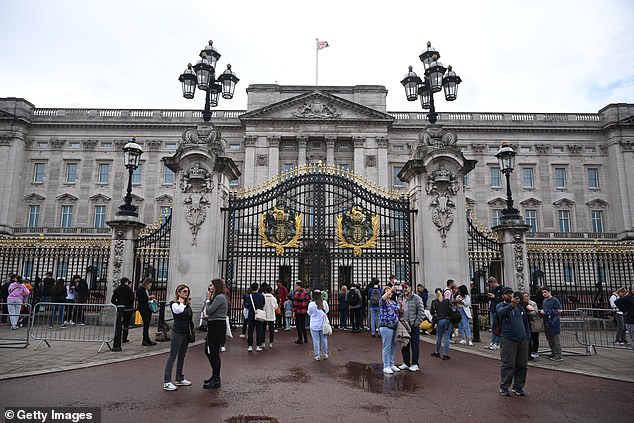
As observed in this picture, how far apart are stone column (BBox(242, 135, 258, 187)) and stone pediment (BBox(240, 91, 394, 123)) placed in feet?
7.50

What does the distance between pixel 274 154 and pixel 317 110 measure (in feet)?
23.9

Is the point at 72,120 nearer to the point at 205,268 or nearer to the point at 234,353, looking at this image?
the point at 205,268

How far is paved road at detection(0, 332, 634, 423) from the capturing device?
19.4ft

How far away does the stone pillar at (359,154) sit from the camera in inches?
1912

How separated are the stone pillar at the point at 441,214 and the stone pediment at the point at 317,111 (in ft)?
117

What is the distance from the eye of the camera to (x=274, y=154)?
48.6 m

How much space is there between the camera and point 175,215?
1391cm

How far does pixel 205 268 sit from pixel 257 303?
3514 millimetres

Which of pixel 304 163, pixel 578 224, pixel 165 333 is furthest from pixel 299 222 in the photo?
pixel 578 224

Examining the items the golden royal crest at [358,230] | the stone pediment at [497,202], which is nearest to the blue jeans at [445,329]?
the golden royal crest at [358,230]

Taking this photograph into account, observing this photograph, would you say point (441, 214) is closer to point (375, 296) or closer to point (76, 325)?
point (375, 296)

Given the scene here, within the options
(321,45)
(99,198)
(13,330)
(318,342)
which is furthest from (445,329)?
(99,198)

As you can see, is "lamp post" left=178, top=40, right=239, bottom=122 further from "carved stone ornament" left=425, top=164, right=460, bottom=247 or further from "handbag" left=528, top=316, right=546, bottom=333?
"handbag" left=528, top=316, right=546, bottom=333

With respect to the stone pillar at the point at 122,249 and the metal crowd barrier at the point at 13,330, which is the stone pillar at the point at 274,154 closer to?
the stone pillar at the point at 122,249
